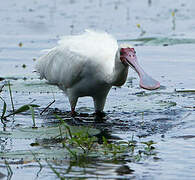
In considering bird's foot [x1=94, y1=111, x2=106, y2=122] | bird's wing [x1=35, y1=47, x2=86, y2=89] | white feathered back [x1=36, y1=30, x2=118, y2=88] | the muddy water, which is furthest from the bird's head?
bird's foot [x1=94, y1=111, x2=106, y2=122]

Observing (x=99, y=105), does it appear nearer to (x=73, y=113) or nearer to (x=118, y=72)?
(x=73, y=113)

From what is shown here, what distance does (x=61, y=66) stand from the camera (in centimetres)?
890

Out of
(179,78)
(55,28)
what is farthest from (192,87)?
(55,28)

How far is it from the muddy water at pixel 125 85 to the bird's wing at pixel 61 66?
0.51 m

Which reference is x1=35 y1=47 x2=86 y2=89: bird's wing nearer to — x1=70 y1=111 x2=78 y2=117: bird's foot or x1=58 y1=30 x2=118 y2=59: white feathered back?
x1=58 y1=30 x2=118 y2=59: white feathered back

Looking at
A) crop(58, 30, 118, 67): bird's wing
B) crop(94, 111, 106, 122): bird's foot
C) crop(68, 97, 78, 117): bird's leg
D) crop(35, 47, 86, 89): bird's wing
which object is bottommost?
crop(94, 111, 106, 122): bird's foot

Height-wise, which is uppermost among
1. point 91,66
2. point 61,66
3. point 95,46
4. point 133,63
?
point 95,46

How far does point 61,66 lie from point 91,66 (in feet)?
3.01

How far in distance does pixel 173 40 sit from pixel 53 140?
7400mm

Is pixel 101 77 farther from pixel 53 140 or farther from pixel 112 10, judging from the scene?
pixel 112 10

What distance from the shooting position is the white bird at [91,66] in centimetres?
772

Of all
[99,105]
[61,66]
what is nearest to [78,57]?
[61,66]

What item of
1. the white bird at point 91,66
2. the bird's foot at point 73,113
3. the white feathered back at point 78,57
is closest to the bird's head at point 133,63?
the white bird at point 91,66

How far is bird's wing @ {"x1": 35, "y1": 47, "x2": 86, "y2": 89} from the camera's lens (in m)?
8.36
